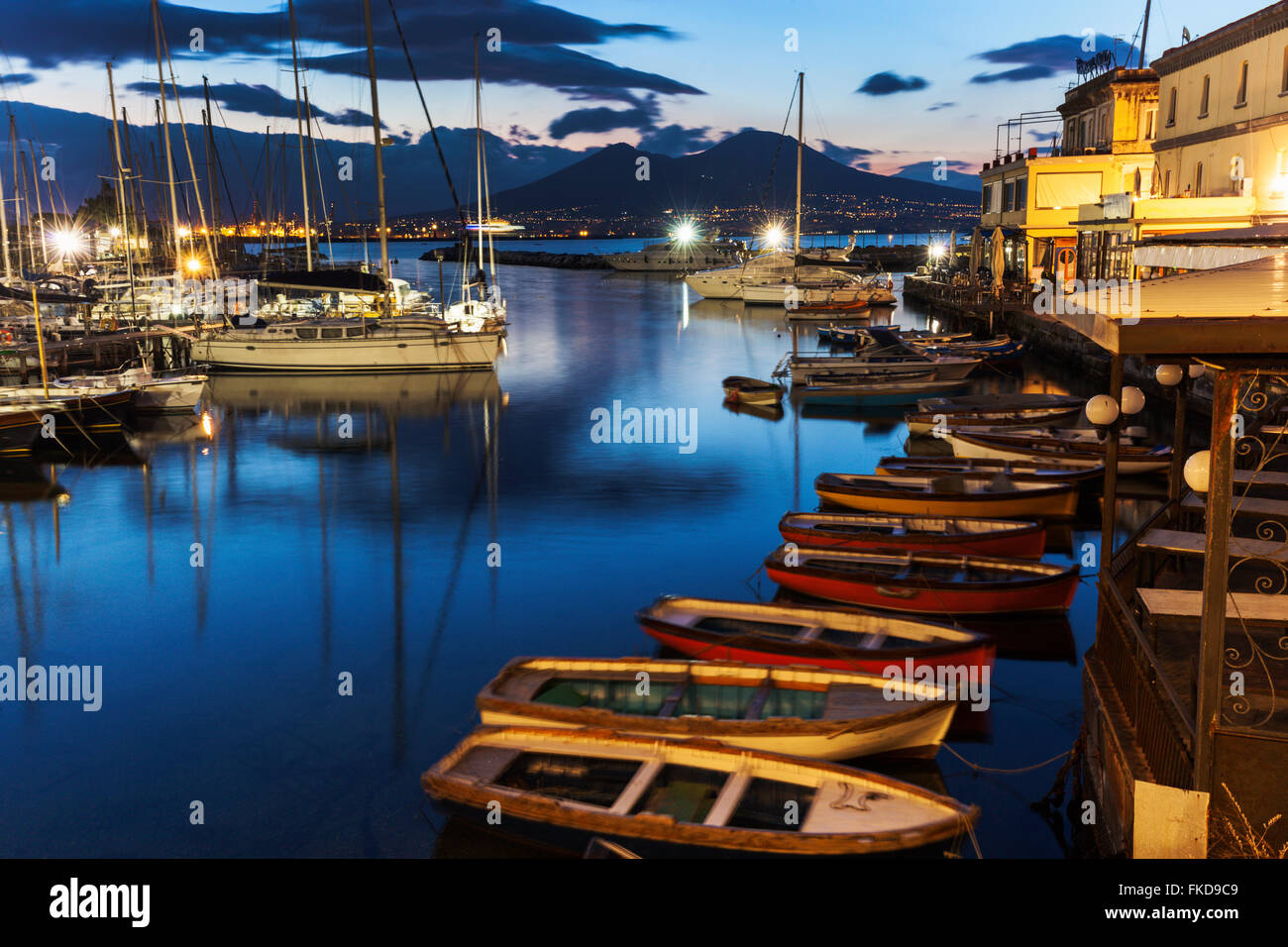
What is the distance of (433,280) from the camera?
126m

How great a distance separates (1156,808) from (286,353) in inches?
1491

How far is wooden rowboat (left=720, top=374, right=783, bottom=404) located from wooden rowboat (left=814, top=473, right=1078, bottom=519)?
14084mm

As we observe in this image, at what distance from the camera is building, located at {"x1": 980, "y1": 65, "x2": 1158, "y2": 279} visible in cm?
4512

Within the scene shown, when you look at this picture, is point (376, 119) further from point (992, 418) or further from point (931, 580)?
point (931, 580)

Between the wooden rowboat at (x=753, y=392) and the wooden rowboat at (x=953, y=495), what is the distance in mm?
14084

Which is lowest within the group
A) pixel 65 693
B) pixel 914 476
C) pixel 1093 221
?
Result: pixel 65 693

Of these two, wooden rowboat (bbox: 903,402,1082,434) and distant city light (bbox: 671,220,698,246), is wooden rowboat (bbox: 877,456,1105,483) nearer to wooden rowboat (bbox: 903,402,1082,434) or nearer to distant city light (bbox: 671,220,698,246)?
wooden rowboat (bbox: 903,402,1082,434)

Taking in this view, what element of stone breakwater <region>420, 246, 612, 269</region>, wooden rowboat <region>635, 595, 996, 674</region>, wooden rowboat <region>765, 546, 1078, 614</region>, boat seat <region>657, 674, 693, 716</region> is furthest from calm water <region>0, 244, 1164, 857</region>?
stone breakwater <region>420, 246, 612, 269</region>

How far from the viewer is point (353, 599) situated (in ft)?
53.4

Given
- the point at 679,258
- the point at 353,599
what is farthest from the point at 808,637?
the point at 679,258

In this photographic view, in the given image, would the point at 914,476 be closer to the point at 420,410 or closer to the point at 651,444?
the point at 651,444

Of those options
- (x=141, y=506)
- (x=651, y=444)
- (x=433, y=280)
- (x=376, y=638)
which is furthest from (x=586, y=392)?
(x=433, y=280)

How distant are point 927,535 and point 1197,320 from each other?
1044 cm
